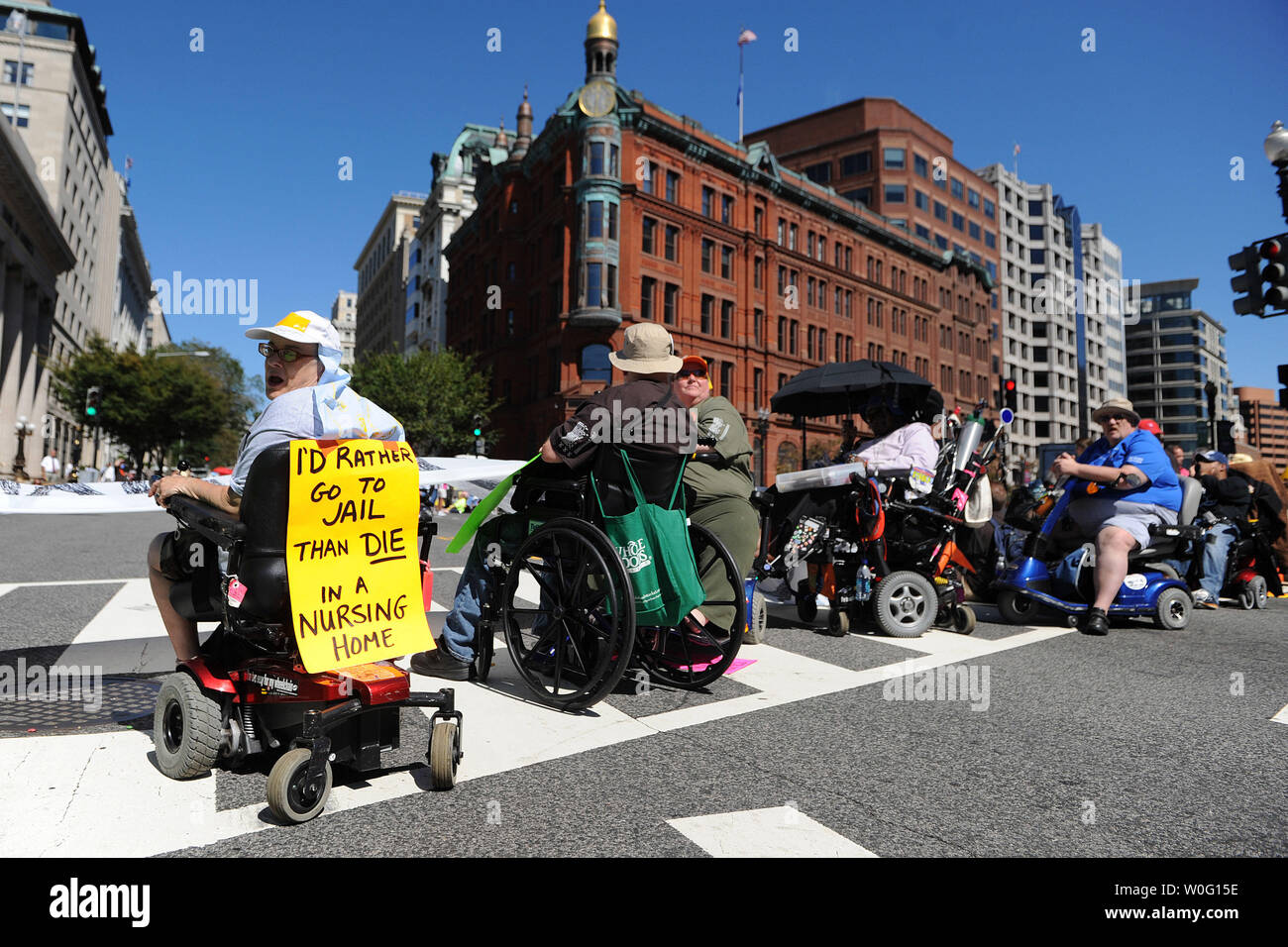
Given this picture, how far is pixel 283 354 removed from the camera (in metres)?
3.24

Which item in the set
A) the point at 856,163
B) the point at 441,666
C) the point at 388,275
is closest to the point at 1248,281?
the point at 441,666

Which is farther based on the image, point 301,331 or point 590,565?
point 590,565

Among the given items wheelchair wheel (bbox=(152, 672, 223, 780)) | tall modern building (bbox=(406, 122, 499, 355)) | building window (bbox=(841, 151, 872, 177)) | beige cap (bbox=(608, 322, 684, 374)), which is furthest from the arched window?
wheelchair wheel (bbox=(152, 672, 223, 780))

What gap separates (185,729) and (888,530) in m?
5.04

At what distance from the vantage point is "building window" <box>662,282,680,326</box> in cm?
4581

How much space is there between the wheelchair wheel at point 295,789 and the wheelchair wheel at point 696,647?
6.99ft

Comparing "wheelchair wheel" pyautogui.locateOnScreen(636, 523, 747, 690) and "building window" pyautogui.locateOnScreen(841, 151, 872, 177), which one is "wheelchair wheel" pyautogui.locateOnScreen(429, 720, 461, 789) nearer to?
"wheelchair wheel" pyautogui.locateOnScreen(636, 523, 747, 690)

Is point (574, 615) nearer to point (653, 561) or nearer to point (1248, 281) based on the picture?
point (653, 561)

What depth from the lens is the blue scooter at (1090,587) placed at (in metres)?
6.81

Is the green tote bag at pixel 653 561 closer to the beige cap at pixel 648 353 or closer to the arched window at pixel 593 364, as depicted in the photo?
the beige cap at pixel 648 353

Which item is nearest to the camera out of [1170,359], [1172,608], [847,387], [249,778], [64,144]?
[249,778]

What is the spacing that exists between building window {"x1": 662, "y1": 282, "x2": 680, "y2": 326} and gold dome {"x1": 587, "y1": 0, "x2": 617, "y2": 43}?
13841 mm

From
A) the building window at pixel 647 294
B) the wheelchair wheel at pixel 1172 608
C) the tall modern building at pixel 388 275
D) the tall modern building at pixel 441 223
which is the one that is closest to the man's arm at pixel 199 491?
the wheelchair wheel at pixel 1172 608
